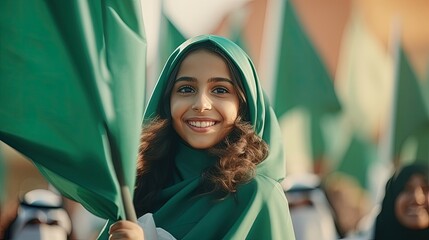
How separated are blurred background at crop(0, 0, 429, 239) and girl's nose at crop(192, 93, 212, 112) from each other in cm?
438

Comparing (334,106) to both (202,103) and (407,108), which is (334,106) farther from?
(202,103)

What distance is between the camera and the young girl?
2.55 m

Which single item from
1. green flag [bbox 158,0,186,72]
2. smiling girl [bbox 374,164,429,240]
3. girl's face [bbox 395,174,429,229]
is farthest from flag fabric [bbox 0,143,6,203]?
girl's face [bbox 395,174,429,229]

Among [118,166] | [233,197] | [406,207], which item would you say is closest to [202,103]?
[233,197]

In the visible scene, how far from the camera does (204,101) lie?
2.62 meters

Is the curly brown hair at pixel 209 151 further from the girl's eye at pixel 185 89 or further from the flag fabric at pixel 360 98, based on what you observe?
the flag fabric at pixel 360 98

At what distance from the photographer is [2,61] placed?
2.12 meters

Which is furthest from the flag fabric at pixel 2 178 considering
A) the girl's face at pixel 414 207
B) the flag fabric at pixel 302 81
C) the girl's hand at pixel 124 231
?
the girl's hand at pixel 124 231

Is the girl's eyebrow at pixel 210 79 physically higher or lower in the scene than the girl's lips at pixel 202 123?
higher

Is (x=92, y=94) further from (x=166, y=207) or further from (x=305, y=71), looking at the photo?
(x=305, y=71)

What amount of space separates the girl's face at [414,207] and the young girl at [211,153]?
1572mm

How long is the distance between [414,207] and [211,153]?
1.82m

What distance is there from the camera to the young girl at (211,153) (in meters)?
2.55

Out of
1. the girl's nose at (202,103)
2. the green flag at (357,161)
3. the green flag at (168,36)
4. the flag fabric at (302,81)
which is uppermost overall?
the girl's nose at (202,103)
